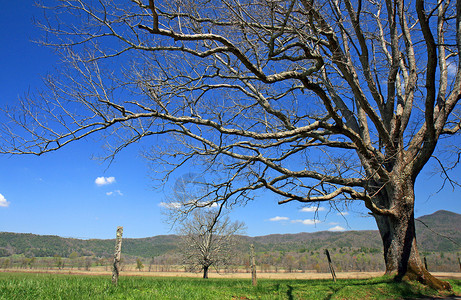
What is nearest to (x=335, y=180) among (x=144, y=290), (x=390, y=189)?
(x=390, y=189)

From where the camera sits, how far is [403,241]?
26.4 ft

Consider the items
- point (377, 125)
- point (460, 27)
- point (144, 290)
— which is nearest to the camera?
point (144, 290)

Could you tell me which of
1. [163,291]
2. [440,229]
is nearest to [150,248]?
[440,229]

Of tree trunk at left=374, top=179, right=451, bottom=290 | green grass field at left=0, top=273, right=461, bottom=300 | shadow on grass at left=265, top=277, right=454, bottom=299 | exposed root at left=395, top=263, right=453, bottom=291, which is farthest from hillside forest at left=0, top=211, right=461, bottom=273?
green grass field at left=0, top=273, right=461, bottom=300

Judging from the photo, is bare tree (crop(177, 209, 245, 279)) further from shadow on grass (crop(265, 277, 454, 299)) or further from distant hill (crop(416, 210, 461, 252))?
distant hill (crop(416, 210, 461, 252))

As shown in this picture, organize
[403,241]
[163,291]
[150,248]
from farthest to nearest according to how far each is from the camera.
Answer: [150,248], [403,241], [163,291]

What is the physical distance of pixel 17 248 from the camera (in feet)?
320

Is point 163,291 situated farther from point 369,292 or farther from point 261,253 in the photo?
point 261,253

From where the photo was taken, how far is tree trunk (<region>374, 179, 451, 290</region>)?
7707 millimetres

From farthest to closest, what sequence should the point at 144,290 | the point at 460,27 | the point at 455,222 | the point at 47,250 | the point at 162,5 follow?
the point at 47,250 < the point at 455,222 < the point at 460,27 < the point at 162,5 < the point at 144,290

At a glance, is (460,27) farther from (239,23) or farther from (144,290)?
(144,290)

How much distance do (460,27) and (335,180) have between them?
5.20m

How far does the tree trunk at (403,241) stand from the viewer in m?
7.71

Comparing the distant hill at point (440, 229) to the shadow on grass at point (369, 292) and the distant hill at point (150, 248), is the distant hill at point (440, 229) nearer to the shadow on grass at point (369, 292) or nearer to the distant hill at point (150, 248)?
the distant hill at point (150, 248)
